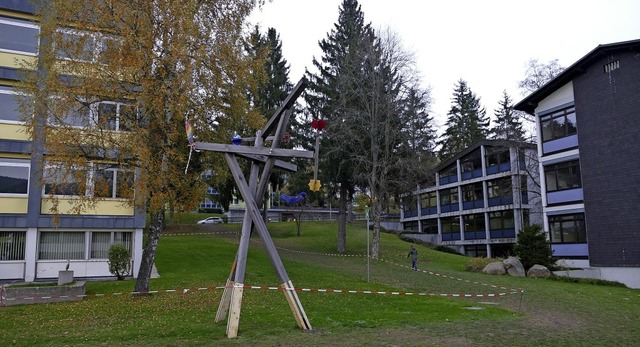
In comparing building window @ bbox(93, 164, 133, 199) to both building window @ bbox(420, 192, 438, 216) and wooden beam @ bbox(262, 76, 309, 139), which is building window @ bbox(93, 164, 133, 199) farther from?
building window @ bbox(420, 192, 438, 216)

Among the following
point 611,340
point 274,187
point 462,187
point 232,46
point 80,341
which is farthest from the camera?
point 462,187

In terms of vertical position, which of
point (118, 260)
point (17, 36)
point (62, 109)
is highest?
point (17, 36)

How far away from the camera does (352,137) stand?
115ft

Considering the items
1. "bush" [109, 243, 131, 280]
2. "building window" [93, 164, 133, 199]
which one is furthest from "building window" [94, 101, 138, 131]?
"bush" [109, 243, 131, 280]

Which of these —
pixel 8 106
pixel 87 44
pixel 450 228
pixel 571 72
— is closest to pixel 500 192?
pixel 450 228

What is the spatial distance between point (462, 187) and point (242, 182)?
151ft

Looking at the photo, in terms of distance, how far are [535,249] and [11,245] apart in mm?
25142

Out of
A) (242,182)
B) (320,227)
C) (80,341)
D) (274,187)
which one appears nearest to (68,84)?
(242,182)

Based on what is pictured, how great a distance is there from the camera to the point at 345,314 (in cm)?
1344

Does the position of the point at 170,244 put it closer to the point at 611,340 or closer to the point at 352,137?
the point at 352,137

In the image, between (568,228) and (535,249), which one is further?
(568,228)

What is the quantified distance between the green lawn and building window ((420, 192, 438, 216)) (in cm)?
3267

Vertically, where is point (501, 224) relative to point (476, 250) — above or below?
above

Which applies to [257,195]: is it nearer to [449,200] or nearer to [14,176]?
[14,176]
